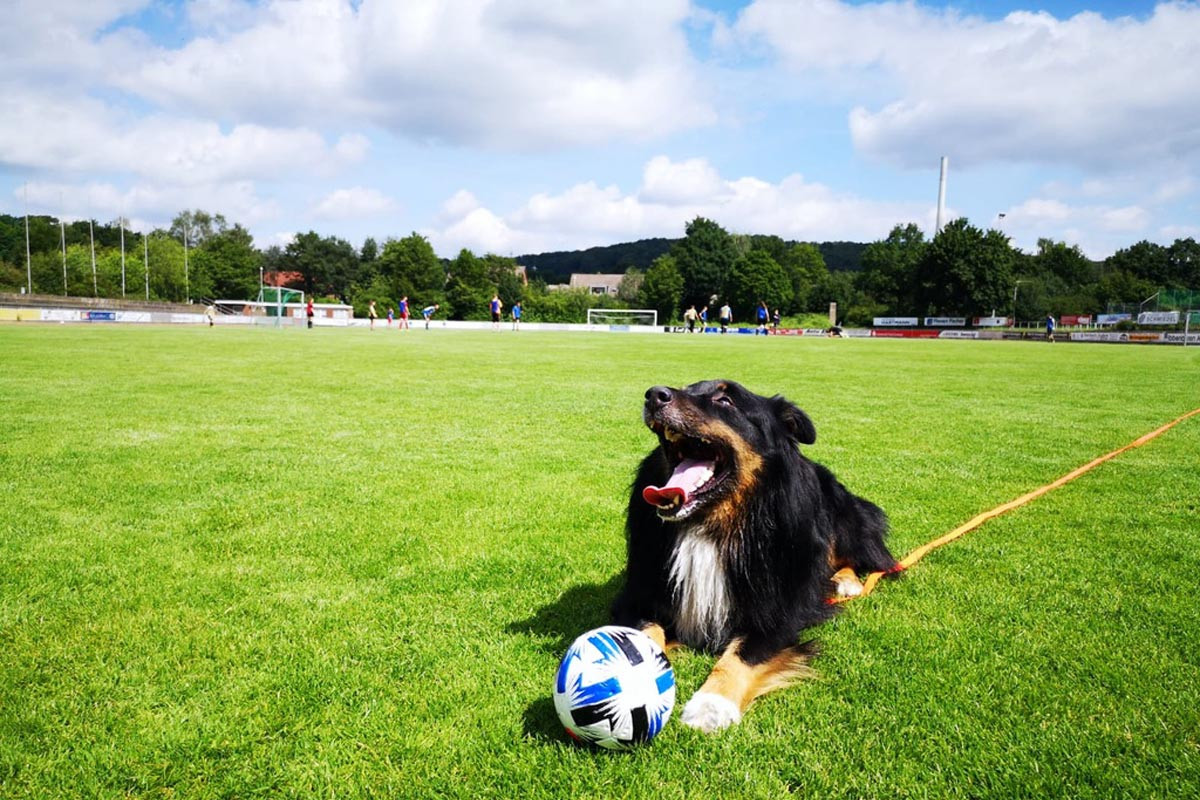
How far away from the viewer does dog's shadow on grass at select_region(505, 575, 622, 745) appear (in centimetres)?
281

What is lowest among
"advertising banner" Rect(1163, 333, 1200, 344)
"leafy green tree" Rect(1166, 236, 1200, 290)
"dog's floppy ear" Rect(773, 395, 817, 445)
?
"dog's floppy ear" Rect(773, 395, 817, 445)

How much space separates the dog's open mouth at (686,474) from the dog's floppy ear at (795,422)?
20.6 inches

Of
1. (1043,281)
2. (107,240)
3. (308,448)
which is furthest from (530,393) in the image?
(107,240)

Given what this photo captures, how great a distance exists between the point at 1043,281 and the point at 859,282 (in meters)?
28.4

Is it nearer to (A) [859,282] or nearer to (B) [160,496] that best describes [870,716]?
(B) [160,496]

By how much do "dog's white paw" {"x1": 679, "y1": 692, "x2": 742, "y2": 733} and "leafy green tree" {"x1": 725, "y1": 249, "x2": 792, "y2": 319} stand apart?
328 ft

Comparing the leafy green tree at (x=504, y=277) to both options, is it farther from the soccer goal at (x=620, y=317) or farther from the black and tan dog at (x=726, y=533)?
the black and tan dog at (x=726, y=533)

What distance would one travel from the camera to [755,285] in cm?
9919

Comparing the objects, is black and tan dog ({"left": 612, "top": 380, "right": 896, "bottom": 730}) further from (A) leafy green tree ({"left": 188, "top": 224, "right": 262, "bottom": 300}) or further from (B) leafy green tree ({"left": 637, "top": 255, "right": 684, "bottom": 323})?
(A) leafy green tree ({"left": 188, "top": 224, "right": 262, "bottom": 300})

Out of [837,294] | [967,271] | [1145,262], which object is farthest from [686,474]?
[1145,262]

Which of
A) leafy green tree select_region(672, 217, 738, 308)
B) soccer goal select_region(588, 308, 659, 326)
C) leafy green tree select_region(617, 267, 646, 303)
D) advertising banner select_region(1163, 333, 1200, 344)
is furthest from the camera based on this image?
leafy green tree select_region(617, 267, 646, 303)

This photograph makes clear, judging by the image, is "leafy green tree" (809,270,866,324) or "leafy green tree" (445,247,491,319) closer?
"leafy green tree" (445,247,491,319)

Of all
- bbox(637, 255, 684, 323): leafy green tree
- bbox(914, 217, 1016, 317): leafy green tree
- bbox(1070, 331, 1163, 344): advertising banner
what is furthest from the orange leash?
bbox(637, 255, 684, 323): leafy green tree

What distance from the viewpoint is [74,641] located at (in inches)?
133
